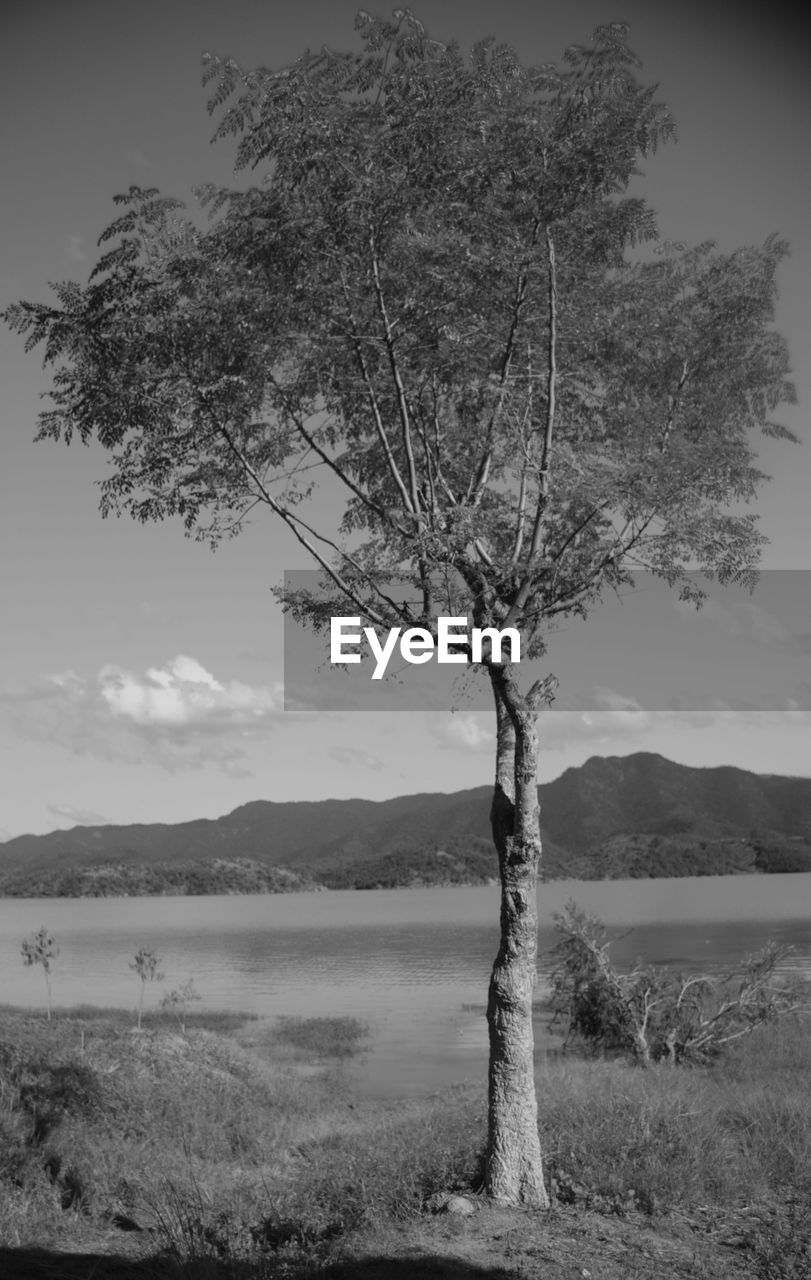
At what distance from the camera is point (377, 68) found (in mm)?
10125

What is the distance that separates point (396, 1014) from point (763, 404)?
34.6m

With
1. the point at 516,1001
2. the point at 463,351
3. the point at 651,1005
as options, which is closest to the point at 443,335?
the point at 463,351

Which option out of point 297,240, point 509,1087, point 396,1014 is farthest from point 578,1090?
point 396,1014

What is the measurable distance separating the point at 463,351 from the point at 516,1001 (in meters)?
6.41

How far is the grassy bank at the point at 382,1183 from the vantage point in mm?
8602

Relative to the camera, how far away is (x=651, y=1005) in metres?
24.4

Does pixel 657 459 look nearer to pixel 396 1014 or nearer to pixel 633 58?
pixel 633 58

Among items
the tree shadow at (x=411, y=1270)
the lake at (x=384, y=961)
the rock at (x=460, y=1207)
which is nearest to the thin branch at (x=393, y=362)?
the rock at (x=460, y=1207)

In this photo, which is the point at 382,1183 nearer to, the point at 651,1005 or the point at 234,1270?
the point at 234,1270

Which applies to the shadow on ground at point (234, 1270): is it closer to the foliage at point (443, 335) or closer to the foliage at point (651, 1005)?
the foliage at point (443, 335)

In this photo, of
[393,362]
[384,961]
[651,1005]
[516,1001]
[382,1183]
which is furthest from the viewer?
[384,961]

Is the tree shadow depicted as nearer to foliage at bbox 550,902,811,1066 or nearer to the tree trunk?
the tree trunk

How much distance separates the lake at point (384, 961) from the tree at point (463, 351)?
1403cm

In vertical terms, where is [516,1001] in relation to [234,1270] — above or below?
above
